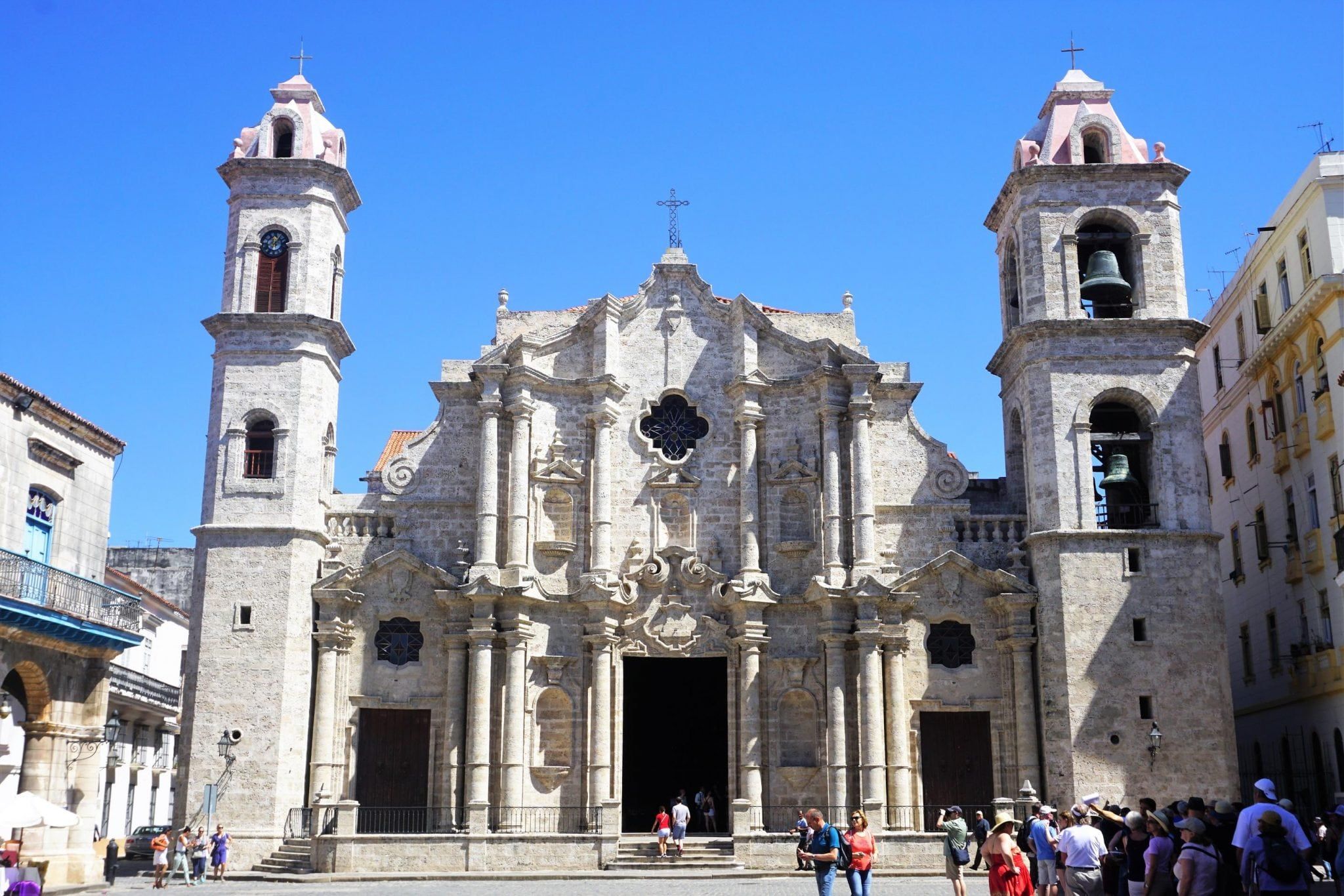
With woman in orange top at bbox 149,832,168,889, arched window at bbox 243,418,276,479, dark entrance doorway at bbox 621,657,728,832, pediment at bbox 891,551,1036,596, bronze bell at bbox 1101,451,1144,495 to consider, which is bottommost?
woman in orange top at bbox 149,832,168,889

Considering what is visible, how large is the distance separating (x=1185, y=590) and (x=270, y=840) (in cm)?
1997

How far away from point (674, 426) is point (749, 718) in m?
7.25

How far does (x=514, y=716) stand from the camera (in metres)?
30.8

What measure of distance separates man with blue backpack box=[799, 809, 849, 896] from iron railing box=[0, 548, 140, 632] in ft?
45.1

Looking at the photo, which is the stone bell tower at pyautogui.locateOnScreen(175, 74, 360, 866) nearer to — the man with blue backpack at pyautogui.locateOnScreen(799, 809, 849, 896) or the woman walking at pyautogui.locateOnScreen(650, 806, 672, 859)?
the woman walking at pyautogui.locateOnScreen(650, 806, 672, 859)

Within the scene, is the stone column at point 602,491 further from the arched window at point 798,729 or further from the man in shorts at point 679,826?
the man in shorts at point 679,826

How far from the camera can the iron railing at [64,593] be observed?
2403cm

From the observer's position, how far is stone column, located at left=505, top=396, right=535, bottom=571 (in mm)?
31938

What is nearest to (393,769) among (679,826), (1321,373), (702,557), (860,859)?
(679,826)

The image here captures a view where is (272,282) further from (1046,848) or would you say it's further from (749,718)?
(1046,848)

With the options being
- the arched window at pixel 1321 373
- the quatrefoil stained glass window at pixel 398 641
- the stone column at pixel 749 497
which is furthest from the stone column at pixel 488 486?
the arched window at pixel 1321 373

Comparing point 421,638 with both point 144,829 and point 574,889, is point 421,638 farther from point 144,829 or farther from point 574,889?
point 144,829

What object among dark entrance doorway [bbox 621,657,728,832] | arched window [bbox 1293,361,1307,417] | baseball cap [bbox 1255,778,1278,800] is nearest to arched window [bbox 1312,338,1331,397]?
arched window [bbox 1293,361,1307,417]

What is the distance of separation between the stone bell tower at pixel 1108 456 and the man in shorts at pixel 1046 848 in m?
12.8
